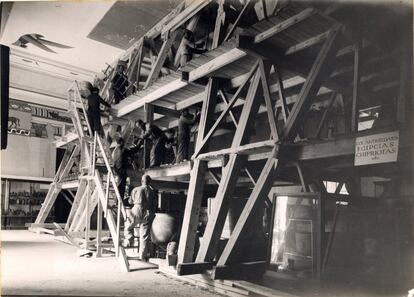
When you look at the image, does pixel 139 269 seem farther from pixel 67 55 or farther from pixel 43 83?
pixel 43 83

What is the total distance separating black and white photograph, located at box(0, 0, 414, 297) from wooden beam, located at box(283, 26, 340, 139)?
0.8 inches

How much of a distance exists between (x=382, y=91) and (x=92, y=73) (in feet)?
43.9

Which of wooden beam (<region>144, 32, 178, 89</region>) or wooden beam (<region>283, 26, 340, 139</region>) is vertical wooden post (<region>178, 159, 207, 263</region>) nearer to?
wooden beam (<region>283, 26, 340, 139</region>)

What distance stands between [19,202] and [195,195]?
14689 mm

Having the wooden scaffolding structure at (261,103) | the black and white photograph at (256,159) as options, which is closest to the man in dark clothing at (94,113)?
the black and white photograph at (256,159)

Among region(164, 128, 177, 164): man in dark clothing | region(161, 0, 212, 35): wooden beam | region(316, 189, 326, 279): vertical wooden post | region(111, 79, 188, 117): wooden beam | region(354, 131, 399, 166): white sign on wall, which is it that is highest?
region(161, 0, 212, 35): wooden beam

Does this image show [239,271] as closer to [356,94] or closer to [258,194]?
[258,194]

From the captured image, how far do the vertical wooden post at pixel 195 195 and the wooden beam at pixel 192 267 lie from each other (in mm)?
404

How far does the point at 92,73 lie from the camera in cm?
1677

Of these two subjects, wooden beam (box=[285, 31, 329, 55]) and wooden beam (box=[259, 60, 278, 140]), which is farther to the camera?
wooden beam (box=[259, 60, 278, 140])

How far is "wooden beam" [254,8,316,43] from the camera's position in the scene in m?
4.72

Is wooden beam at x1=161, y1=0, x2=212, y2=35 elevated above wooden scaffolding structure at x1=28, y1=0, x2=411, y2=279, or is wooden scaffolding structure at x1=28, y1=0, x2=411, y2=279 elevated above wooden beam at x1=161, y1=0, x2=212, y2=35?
wooden beam at x1=161, y1=0, x2=212, y2=35

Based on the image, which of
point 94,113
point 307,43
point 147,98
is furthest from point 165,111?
point 307,43

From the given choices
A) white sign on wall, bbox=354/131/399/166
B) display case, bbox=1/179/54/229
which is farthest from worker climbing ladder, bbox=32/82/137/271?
white sign on wall, bbox=354/131/399/166
